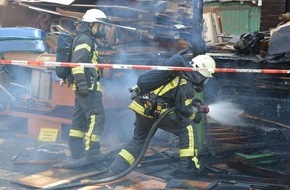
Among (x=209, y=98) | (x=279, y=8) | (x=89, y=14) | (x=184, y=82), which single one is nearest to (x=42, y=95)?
(x=89, y=14)

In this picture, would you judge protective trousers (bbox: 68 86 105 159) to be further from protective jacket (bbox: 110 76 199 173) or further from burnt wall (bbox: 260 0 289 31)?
burnt wall (bbox: 260 0 289 31)

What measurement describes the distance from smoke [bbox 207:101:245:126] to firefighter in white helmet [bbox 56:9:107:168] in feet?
6.67

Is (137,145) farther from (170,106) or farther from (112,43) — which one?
(112,43)

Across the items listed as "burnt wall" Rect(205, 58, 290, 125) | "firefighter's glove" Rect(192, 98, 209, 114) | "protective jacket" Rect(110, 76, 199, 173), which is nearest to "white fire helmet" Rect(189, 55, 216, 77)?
"protective jacket" Rect(110, 76, 199, 173)

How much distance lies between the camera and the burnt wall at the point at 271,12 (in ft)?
31.4

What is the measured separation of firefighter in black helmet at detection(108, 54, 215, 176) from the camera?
5164 mm

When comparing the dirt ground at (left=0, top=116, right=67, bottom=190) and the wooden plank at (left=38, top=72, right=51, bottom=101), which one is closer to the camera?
the dirt ground at (left=0, top=116, right=67, bottom=190)

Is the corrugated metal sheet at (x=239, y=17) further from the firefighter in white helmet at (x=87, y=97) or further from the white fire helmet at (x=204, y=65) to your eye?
the white fire helmet at (x=204, y=65)

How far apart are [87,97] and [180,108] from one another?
1451 mm

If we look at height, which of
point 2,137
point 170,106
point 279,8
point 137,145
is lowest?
point 2,137

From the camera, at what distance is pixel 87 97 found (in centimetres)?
599

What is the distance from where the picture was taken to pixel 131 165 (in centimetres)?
534

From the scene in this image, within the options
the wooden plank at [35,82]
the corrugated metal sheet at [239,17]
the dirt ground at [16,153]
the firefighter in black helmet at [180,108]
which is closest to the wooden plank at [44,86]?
the wooden plank at [35,82]

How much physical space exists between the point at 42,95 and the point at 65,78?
1.72 meters
